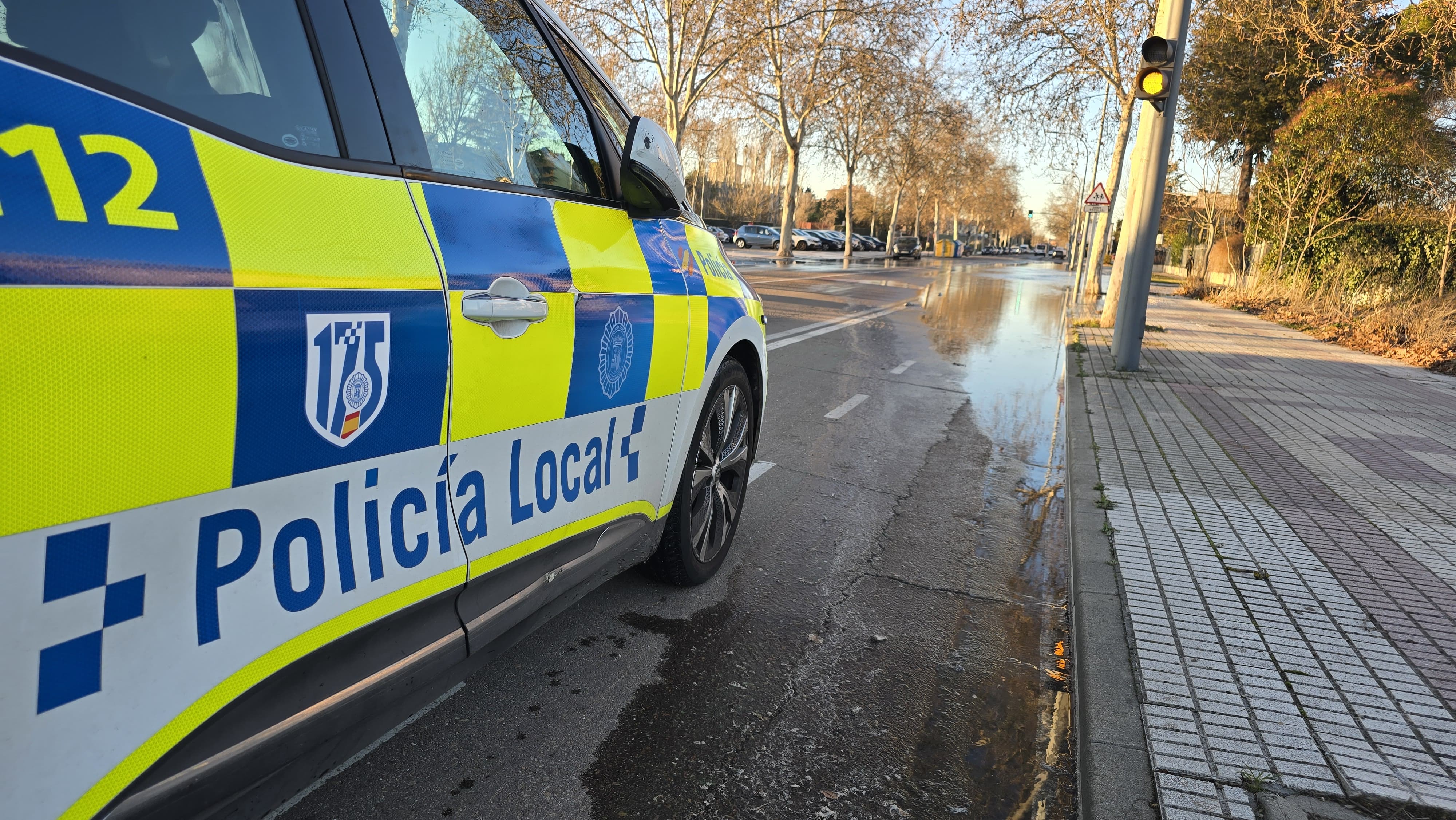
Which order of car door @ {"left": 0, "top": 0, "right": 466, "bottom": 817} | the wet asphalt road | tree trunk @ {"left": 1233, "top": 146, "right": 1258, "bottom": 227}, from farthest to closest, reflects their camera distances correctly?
1. tree trunk @ {"left": 1233, "top": 146, "right": 1258, "bottom": 227}
2. the wet asphalt road
3. car door @ {"left": 0, "top": 0, "right": 466, "bottom": 817}

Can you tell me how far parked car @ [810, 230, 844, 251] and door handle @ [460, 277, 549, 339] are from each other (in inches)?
2388

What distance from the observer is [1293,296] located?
61.4ft

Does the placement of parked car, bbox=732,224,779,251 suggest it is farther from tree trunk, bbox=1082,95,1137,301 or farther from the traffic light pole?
the traffic light pole

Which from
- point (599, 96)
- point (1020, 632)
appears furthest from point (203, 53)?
point (1020, 632)

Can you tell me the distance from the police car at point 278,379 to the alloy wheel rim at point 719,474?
2.42 ft

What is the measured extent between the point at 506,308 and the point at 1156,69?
898 cm

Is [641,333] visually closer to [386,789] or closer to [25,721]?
[386,789]

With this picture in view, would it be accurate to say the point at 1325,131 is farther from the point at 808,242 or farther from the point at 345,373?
the point at 808,242

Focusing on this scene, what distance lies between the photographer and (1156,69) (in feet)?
28.6

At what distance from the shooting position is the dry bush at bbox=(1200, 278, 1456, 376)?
38.5ft

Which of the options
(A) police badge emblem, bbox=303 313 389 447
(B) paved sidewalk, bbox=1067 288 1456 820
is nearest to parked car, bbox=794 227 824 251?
(B) paved sidewalk, bbox=1067 288 1456 820

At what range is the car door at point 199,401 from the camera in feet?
3.39

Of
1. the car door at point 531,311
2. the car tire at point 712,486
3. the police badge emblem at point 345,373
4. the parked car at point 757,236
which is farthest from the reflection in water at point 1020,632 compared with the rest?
the parked car at point 757,236

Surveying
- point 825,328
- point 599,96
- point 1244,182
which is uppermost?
point 1244,182
